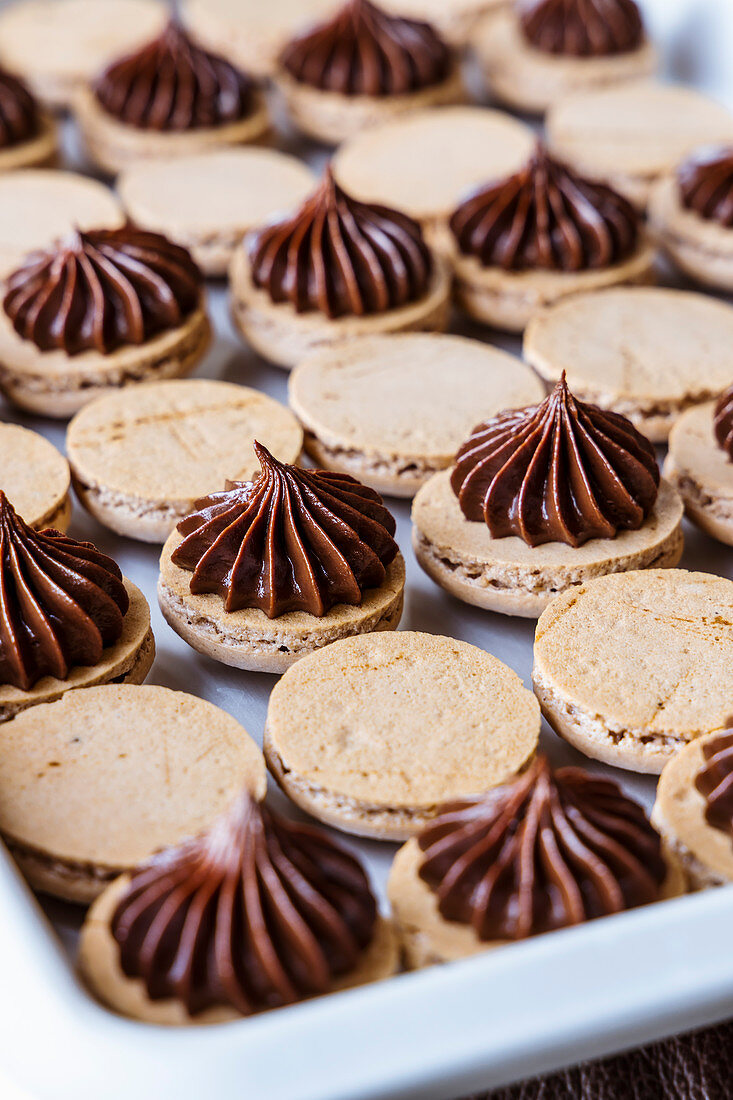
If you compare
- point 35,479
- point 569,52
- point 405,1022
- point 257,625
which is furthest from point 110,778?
point 569,52

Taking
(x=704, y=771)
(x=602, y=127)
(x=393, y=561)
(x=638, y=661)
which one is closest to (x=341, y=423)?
(x=393, y=561)

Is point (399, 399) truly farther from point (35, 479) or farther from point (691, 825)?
point (691, 825)

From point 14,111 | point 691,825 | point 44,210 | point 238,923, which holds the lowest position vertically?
point 691,825

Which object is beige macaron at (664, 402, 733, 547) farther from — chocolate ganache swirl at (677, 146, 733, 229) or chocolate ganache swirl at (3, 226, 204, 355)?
chocolate ganache swirl at (3, 226, 204, 355)

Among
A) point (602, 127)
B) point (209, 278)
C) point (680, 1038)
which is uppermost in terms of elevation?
point (602, 127)

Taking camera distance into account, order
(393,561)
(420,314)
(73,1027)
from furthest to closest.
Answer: (420,314), (393,561), (73,1027)

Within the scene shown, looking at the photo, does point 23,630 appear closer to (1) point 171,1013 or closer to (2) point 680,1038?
(1) point 171,1013

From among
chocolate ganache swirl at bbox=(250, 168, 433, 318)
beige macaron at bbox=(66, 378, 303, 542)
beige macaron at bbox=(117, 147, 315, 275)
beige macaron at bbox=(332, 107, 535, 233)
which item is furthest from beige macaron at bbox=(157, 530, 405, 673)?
beige macaron at bbox=(332, 107, 535, 233)
